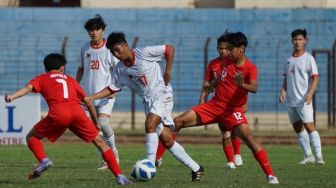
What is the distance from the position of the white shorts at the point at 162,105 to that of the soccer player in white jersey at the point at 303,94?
5324 mm

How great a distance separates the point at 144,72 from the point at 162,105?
57 centimetres

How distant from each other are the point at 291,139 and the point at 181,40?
21.5 feet

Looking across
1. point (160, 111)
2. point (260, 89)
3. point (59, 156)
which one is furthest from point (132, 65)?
point (260, 89)

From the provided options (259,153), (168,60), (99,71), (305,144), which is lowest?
(305,144)

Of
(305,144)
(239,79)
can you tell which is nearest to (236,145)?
(305,144)

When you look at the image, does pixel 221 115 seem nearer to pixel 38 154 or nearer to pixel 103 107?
pixel 38 154

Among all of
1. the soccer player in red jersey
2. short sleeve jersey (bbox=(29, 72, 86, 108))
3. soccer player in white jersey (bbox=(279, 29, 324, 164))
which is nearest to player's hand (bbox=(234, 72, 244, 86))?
the soccer player in red jersey

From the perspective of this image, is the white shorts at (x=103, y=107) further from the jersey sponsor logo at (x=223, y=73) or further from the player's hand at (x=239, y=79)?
the player's hand at (x=239, y=79)

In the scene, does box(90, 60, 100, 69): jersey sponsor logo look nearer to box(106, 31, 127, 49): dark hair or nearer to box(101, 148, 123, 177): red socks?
box(106, 31, 127, 49): dark hair

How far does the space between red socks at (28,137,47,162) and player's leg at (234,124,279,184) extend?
2.73m

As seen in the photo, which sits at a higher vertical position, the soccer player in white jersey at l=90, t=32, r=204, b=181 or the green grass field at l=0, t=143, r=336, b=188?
the soccer player in white jersey at l=90, t=32, r=204, b=181

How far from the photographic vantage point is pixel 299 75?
2056 centimetres

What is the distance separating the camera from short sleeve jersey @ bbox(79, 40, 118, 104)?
722 inches

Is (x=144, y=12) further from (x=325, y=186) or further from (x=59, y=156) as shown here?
(x=325, y=186)
